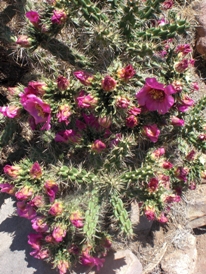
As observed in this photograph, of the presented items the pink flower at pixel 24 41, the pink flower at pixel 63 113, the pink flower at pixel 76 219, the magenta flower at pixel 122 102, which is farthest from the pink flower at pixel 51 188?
the pink flower at pixel 24 41

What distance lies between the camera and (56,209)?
7.19 feet

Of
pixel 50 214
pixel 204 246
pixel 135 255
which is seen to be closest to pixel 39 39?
pixel 50 214

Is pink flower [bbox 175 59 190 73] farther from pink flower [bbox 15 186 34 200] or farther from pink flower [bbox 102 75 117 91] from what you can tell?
pink flower [bbox 15 186 34 200]

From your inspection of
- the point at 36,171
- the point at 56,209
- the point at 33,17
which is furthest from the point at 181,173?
the point at 33,17

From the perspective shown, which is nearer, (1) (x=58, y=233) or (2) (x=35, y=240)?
(1) (x=58, y=233)

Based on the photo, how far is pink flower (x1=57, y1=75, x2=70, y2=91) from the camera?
2107mm

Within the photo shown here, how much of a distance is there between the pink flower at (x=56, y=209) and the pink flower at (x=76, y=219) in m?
0.08

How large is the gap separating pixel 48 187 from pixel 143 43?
1.18m

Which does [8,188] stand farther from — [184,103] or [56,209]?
[184,103]

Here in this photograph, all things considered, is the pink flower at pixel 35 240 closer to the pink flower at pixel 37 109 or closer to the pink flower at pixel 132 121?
the pink flower at pixel 37 109

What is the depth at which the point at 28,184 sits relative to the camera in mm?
2178

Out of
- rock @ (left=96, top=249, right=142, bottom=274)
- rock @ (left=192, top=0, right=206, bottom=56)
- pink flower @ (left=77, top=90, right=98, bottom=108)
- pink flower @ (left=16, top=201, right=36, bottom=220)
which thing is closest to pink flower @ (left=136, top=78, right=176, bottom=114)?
pink flower @ (left=77, top=90, right=98, bottom=108)

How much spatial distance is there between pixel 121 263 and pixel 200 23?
2.76m

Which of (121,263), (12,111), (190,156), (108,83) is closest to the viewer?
(108,83)
